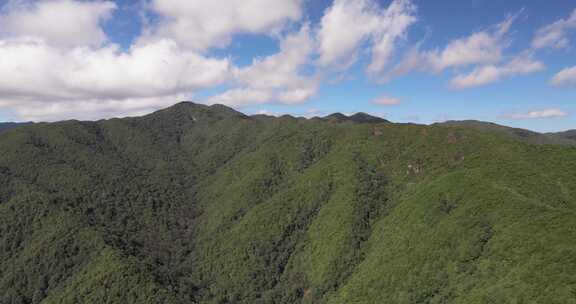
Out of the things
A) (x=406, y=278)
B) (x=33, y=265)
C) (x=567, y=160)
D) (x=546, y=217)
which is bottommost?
(x=33, y=265)

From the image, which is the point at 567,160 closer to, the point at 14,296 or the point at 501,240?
the point at 501,240

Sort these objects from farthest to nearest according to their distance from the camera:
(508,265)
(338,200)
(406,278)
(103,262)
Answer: (338,200), (103,262), (406,278), (508,265)

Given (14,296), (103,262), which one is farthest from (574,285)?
(14,296)

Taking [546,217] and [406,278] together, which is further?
[406,278]

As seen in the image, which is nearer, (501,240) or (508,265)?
(508,265)

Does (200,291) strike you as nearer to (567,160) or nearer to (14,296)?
(14,296)

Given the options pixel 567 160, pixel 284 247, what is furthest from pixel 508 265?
pixel 284 247

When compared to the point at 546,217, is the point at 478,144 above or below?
above

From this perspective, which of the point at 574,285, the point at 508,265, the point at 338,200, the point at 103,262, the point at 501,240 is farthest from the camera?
the point at 338,200

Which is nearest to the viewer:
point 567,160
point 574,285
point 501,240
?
point 574,285
